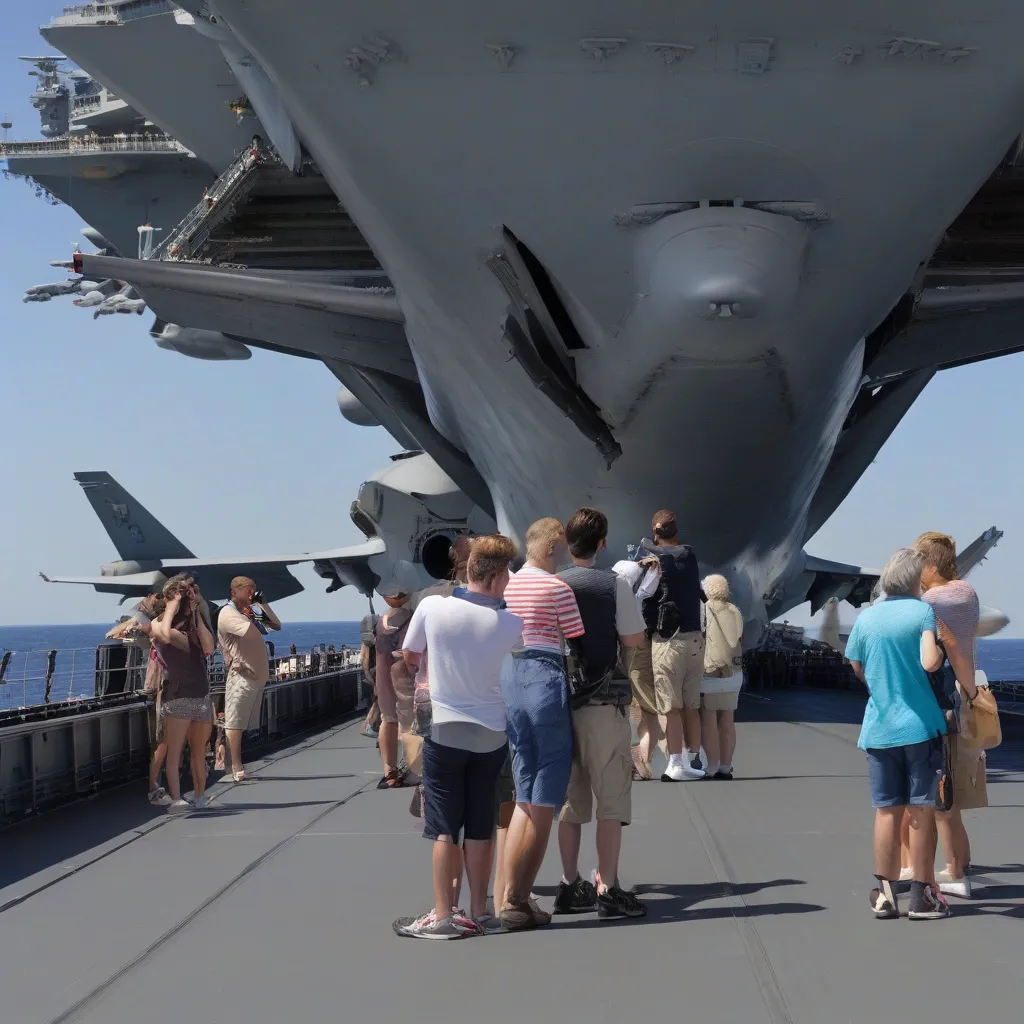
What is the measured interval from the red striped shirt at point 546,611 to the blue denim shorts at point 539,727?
6 cm

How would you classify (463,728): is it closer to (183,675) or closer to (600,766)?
(600,766)

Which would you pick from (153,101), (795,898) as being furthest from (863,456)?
(795,898)

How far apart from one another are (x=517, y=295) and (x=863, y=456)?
7.94 meters

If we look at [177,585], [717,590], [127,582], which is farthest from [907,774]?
[127,582]

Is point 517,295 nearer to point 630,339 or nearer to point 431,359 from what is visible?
point 630,339

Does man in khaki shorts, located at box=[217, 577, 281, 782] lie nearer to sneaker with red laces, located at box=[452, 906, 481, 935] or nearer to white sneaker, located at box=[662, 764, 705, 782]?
white sneaker, located at box=[662, 764, 705, 782]

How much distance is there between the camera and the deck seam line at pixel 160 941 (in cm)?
419

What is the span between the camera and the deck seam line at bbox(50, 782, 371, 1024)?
4.19 meters

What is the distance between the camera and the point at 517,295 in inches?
431

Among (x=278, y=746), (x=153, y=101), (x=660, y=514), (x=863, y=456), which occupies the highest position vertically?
(x=153, y=101)

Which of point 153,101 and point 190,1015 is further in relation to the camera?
point 153,101

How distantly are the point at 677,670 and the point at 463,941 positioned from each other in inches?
170

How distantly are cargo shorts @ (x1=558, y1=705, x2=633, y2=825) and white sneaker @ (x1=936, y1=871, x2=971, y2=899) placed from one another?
4.78ft

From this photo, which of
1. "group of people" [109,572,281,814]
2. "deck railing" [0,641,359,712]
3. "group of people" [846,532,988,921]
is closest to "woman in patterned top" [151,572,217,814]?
Answer: "group of people" [109,572,281,814]
